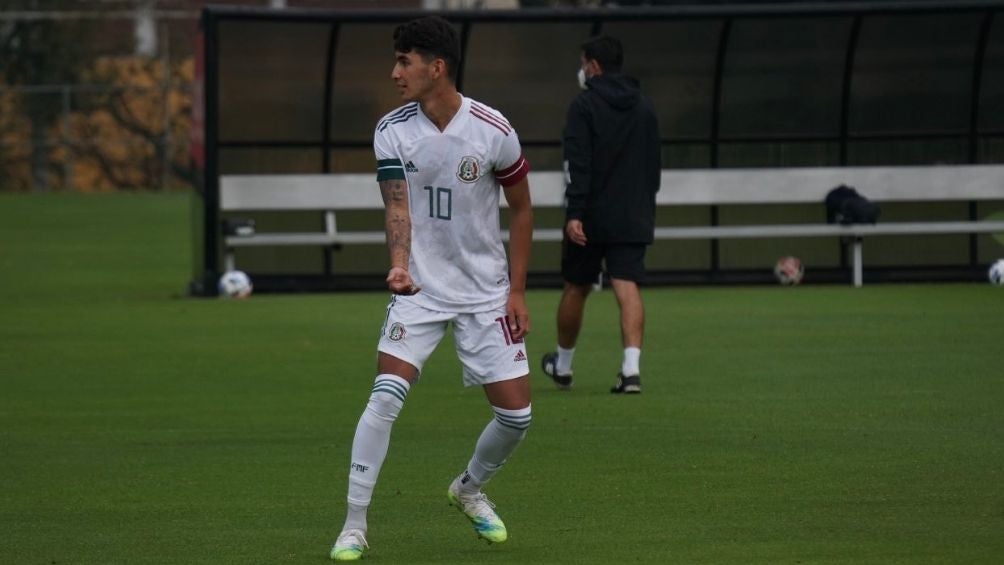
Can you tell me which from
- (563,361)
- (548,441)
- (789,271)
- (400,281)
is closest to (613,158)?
(563,361)

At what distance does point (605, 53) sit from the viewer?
12.4m

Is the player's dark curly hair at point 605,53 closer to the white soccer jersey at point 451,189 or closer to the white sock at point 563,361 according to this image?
the white sock at point 563,361

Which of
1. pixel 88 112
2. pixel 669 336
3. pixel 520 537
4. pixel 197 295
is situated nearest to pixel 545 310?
pixel 669 336

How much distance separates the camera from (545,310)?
59.8ft

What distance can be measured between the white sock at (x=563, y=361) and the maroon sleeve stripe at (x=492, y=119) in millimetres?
5133

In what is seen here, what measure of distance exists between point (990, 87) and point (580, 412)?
11575 mm

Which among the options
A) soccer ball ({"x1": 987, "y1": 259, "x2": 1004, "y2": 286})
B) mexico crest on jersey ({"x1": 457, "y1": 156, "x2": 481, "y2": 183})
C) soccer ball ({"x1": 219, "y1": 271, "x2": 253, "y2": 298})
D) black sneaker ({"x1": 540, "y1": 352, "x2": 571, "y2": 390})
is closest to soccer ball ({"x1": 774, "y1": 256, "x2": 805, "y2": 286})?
soccer ball ({"x1": 987, "y1": 259, "x2": 1004, "y2": 286})

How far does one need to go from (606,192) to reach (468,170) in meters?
5.38

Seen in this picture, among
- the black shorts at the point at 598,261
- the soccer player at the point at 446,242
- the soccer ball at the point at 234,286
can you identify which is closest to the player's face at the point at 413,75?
the soccer player at the point at 446,242

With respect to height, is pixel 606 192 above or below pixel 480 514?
above

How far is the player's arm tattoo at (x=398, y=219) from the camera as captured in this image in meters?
6.95

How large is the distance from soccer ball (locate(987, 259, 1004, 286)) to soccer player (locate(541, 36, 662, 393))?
8684 millimetres

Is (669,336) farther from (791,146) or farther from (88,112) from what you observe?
(88,112)

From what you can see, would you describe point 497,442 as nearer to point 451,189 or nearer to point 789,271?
point 451,189
